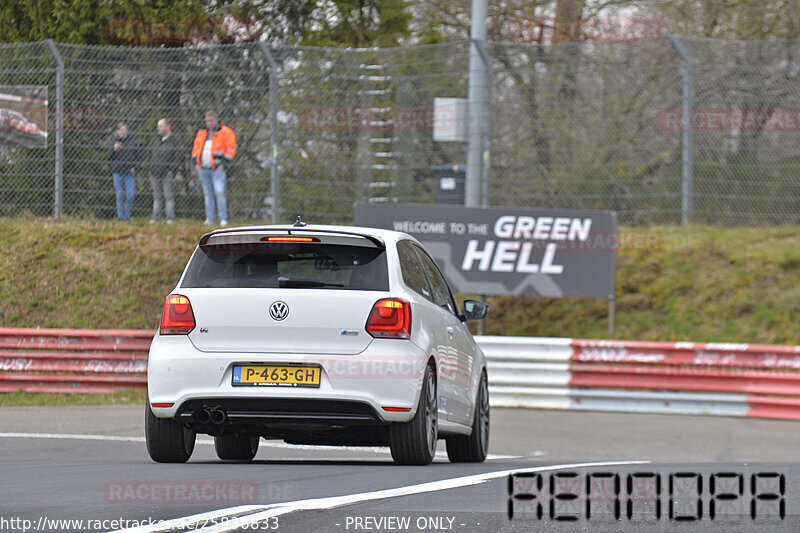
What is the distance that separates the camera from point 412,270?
848 centimetres

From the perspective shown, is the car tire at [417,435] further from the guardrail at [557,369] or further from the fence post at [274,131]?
the fence post at [274,131]

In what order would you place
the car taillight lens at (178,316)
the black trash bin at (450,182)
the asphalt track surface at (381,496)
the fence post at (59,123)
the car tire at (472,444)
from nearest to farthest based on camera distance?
1. the asphalt track surface at (381,496)
2. the car taillight lens at (178,316)
3. the car tire at (472,444)
4. the fence post at (59,123)
5. the black trash bin at (450,182)

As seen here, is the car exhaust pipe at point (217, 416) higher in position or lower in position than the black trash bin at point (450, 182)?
lower

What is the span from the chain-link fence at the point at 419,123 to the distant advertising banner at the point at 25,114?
2.8 inches

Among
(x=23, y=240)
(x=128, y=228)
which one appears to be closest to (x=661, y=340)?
(x=128, y=228)

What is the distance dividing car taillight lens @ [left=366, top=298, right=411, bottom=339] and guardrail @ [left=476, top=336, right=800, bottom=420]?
7.97 meters

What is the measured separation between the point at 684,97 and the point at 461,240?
363cm

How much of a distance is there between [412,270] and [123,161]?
36.1ft

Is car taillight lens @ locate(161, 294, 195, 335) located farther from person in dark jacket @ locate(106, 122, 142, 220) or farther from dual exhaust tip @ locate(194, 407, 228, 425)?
person in dark jacket @ locate(106, 122, 142, 220)

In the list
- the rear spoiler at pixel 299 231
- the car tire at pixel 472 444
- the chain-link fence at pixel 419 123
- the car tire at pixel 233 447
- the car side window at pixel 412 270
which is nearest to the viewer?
the rear spoiler at pixel 299 231

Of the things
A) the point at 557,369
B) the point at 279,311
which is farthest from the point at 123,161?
the point at 279,311

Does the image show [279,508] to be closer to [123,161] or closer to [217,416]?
[217,416]

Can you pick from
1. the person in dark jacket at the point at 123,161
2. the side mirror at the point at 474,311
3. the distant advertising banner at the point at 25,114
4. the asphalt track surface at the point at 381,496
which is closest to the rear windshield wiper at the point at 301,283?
the asphalt track surface at the point at 381,496

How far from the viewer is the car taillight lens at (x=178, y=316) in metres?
7.84
